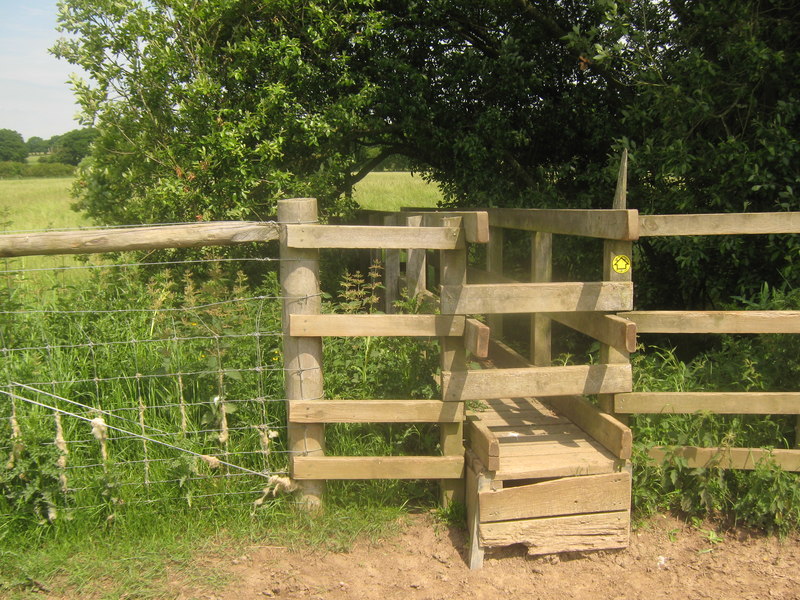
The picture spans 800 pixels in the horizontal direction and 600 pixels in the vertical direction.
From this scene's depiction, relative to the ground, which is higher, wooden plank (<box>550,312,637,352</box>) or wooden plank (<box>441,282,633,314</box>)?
wooden plank (<box>441,282,633,314</box>)

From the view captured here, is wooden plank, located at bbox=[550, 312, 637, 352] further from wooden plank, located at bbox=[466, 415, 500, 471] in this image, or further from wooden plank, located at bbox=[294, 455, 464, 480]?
wooden plank, located at bbox=[294, 455, 464, 480]

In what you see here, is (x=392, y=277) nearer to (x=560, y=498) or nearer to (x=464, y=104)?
(x=464, y=104)

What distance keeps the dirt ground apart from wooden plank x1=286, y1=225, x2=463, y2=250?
1.72 meters

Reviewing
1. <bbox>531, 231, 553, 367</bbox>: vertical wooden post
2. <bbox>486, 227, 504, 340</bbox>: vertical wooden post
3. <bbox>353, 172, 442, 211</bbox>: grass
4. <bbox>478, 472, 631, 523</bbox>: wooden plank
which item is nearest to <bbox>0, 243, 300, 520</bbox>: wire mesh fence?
<bbox>478, 472, 631, 523</bbox>: wooden plank

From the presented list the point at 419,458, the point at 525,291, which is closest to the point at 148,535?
the point at 419,458

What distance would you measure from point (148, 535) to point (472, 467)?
1.91 meters

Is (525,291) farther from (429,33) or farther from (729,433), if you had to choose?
(429,33)

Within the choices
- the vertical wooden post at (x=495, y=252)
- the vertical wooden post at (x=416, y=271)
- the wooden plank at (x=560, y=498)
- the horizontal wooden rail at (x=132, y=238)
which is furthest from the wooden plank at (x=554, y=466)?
the vertical wooden post at (x=495, y=252)

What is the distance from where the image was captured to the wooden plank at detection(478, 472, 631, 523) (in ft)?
13.5

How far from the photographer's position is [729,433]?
455 cm

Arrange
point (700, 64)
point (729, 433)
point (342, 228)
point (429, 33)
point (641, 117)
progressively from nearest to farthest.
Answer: point (342, 228) → point (729, 433) → point (700, 64) → point (641, 117) → point (429, 33)

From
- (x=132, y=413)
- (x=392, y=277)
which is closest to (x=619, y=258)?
(x=132, y=413)

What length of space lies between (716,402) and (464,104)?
4.63 metres

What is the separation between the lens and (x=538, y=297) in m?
4.21
